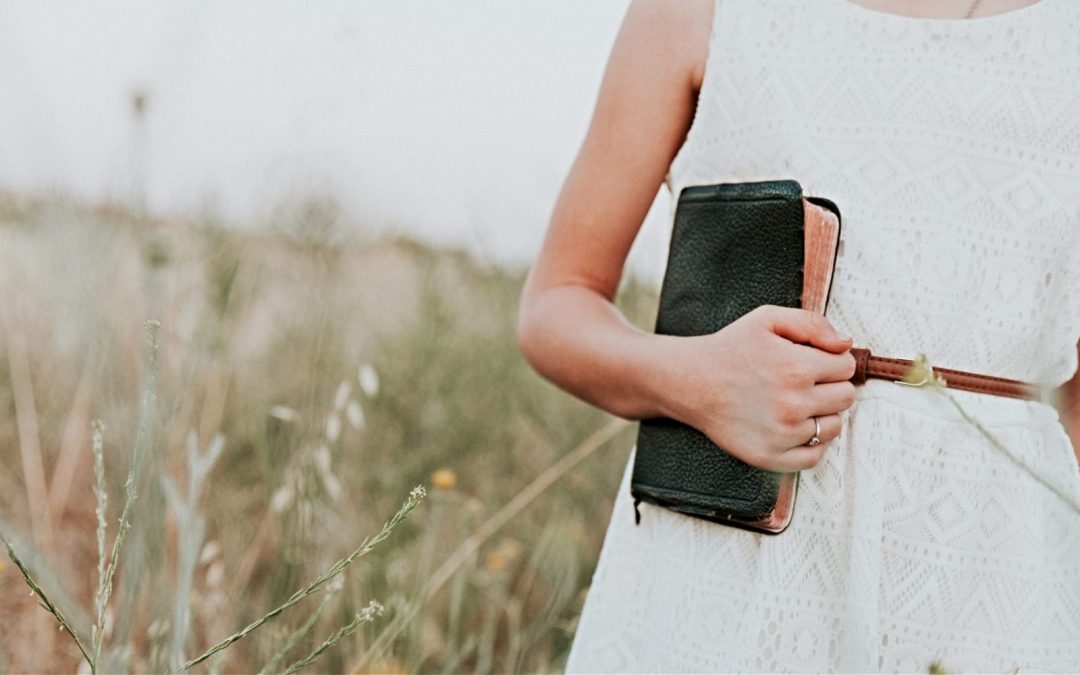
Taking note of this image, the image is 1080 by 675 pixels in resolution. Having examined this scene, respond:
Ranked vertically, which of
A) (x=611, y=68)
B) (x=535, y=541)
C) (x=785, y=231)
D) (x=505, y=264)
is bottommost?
(x=535, y=541)

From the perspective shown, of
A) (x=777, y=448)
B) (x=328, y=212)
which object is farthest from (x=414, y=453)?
(x=777, y=448)

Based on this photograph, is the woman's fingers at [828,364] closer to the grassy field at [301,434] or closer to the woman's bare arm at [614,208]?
the woman's bare arm at [614,208]

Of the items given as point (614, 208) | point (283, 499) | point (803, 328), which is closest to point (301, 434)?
point (283, 499)

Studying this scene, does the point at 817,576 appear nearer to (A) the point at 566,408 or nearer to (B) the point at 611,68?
(B) the point at 611,68

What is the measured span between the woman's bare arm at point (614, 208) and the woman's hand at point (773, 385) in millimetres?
88

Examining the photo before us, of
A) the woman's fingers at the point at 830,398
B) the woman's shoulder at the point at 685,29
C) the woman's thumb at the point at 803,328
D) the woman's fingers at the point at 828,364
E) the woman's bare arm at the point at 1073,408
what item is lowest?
the woman's bare arm at the point at 1073,408

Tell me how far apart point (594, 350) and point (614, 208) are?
178 mm

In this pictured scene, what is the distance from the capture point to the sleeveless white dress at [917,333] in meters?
1.05

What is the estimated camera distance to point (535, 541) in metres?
2.63

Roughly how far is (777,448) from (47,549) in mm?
1497

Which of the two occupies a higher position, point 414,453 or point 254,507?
point 414,453

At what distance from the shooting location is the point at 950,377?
107 cm

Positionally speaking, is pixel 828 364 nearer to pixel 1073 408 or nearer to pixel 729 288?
pixel 729 288

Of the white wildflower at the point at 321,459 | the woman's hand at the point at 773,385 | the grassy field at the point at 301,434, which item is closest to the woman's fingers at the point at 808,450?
the woman's hand at the point at 773,385
